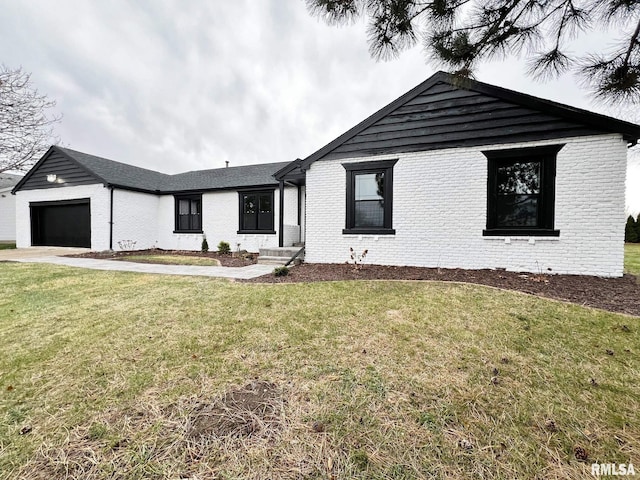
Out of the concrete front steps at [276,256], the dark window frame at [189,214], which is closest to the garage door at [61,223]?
the dark window frame at [189,214]

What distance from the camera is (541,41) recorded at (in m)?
3.69

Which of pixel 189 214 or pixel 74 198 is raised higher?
pixel 74 198

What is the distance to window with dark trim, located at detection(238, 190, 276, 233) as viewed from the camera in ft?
37.6

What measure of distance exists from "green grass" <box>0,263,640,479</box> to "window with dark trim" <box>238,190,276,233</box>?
755 cm

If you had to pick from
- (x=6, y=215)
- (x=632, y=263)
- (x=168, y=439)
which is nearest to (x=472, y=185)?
(x=632, y=263)

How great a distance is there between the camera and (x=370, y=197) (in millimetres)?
7660

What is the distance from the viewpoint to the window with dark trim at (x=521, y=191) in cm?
607

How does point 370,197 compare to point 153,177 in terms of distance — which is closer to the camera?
point 370,197

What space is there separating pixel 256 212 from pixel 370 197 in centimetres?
585

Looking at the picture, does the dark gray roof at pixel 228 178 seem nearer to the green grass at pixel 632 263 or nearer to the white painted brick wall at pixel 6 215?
the green grass at pixel 632 263

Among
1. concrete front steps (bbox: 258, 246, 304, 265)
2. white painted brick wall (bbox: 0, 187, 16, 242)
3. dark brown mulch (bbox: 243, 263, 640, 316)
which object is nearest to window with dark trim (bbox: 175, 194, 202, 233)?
concrete front steps (bbox: 258, 246, 304, 265)

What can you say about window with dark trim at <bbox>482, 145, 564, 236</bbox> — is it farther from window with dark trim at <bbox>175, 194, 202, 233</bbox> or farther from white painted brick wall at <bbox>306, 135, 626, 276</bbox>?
window with dark trim at <bbox>175, 194, 202, 233</bbox>

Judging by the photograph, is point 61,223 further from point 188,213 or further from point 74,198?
point 188,213

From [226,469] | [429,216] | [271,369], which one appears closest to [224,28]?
[429,216]
